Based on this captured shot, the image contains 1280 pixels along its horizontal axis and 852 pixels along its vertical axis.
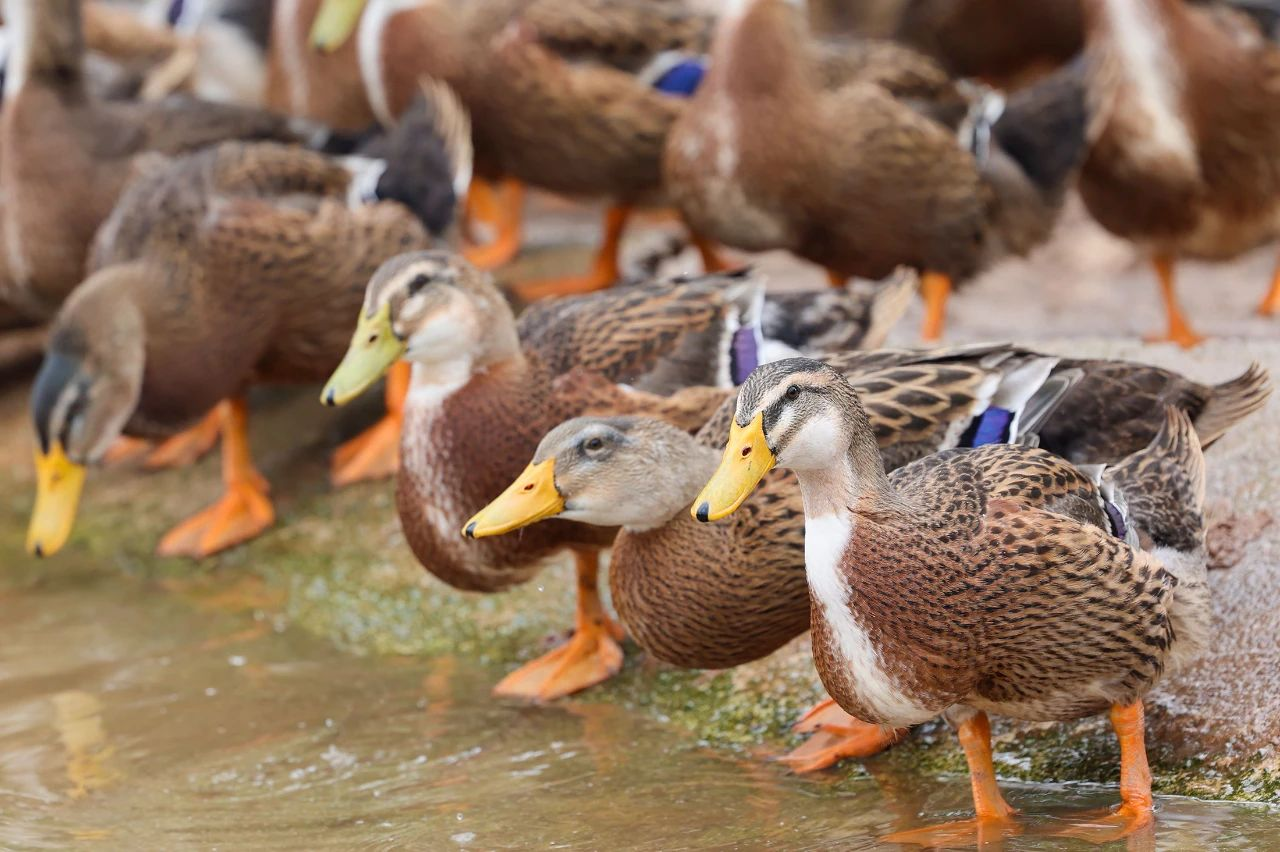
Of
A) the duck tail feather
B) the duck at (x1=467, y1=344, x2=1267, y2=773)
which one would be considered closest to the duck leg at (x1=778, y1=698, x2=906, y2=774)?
the duck at (x1=467, y1=344, x2=1267, y2=773)

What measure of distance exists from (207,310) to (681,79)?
2189 millimetres

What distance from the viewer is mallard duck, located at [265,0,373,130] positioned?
316 inches

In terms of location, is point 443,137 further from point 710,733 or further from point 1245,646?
point 1245,646

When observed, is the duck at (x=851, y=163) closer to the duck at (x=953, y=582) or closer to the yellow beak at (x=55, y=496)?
the yellow beak at (x=55, y=496)

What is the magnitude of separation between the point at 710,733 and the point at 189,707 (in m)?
1.46

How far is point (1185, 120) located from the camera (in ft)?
21.2

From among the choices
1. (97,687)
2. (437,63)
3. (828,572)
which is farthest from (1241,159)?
(97,687)

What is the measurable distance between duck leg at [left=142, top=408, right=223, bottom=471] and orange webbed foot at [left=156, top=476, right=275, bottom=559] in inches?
24.6

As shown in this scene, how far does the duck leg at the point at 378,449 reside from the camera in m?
6.15

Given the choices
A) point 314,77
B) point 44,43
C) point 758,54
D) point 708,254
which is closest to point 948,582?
point 758,54

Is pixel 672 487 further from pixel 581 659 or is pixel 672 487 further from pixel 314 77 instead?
pixel 314 77

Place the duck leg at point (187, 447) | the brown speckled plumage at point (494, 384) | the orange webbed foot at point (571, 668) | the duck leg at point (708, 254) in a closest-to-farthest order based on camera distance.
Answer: the brown speckled plumage at point (494, 384) < the orange webbed foot at point (571, 668) < the duck leg at point (187, 447) < the duck leg at point (708, 254)

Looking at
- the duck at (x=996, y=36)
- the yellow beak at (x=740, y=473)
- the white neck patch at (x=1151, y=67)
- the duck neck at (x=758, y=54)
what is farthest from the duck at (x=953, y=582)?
the duck at (x=996, y=36)

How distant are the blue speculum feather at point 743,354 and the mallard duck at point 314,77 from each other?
3608 millimetres
